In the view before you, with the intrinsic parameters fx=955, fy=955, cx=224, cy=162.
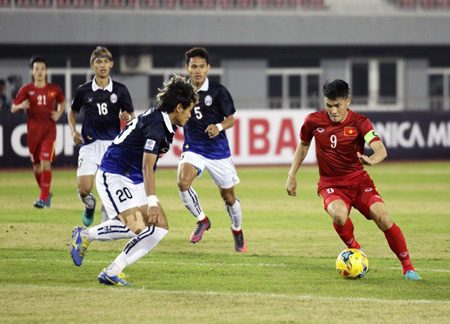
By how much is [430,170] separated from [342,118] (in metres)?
16.6

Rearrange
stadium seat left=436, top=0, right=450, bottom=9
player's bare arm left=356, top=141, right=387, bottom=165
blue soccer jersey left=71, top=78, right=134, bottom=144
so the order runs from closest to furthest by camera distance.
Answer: player's bare arm left=356, top=141, right=387, bottom=165 → blue soccer jersey left=71, top=78, right=134, bottom=144 → stadium seat left=436, top=0, right=450, bottom=9

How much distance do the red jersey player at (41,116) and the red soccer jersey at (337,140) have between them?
7.19 m

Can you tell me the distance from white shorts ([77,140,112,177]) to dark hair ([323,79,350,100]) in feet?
14.8

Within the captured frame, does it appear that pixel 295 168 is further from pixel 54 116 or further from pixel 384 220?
pixel 54 116

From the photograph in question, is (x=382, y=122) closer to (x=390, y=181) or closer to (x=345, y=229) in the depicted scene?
(x=390, y=181)

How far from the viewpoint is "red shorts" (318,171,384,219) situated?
31.0 ft

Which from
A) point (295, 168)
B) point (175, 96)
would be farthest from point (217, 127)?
point (175, 96)

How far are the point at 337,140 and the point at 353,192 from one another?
0.55m


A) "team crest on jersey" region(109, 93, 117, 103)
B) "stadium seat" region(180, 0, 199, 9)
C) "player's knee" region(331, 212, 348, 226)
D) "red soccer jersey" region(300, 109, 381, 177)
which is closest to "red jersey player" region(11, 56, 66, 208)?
"team crest on jersey" region(109, 93, 117, 103)

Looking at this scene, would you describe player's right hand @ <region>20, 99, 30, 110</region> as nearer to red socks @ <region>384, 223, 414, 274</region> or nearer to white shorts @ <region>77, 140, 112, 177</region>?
white shorts @ <region>77, 140, 112, 177</region>

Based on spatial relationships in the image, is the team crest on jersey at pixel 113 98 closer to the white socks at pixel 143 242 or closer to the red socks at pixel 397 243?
the white socks at pixel 143 242

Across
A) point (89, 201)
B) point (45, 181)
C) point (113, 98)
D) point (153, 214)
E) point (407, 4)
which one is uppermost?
point (407, 4)

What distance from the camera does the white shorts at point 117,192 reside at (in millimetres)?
9031

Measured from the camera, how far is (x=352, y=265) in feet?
30.2
